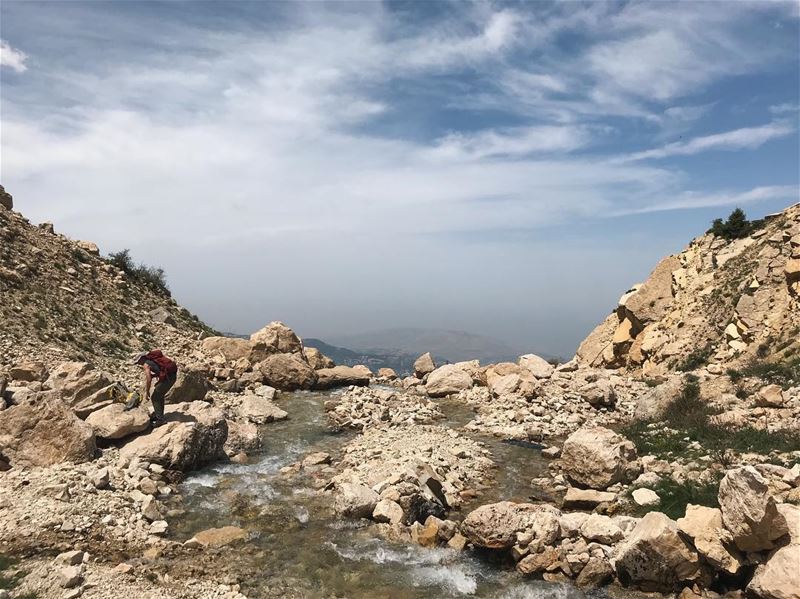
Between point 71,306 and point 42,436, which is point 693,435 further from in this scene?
point 71,306

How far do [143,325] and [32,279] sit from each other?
7081 mm

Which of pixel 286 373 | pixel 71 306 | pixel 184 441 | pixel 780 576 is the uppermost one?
pixel 71 306

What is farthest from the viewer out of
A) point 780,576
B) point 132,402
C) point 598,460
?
point 132,402

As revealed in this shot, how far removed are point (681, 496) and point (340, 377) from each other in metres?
25.5

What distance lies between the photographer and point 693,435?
19.8 m

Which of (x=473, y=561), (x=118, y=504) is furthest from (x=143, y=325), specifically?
(x=473, y=561)

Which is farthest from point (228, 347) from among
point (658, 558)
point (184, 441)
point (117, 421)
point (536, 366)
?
point (658, 558)

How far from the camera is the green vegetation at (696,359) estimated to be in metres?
35.2

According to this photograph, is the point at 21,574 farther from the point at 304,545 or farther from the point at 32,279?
the point at 32,279

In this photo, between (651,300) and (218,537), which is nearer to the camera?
(218,537)

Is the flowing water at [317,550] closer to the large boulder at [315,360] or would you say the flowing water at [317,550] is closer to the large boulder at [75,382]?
the large boulder at [75,382]

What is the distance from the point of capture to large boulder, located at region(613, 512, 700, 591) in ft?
35.8

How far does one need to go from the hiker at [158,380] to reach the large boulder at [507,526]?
12.2m

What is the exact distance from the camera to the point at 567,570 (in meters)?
11.9
